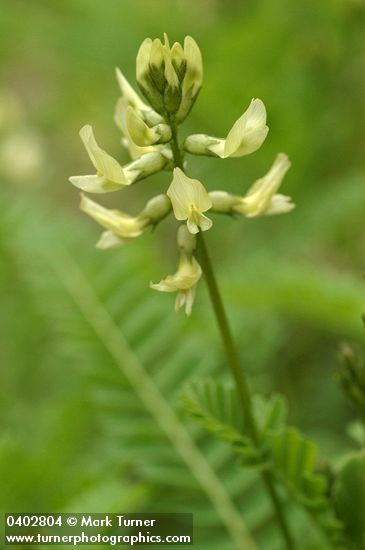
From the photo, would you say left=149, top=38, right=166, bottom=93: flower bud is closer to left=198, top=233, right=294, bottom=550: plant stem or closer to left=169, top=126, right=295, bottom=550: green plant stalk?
left=169, top=126, right=295, bottom=550: green plant stalk

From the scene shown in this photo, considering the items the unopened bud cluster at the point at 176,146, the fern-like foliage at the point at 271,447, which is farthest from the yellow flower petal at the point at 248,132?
the fern-like foliage at the point at 271,447

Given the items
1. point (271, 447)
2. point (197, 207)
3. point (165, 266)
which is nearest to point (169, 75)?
point (197, 207)

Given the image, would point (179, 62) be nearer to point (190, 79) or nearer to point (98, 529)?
point (190, 79)

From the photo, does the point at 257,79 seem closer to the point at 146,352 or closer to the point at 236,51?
the point at 236,51

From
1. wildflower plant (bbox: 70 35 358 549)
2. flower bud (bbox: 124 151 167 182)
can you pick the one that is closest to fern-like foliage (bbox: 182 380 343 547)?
wildflower plant (bbox: 70 35 358 549)

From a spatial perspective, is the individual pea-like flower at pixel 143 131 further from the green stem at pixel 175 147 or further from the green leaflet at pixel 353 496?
the green leaflet at pixel 353 496

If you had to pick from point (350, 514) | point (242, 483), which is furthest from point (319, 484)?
point (242, 483)
